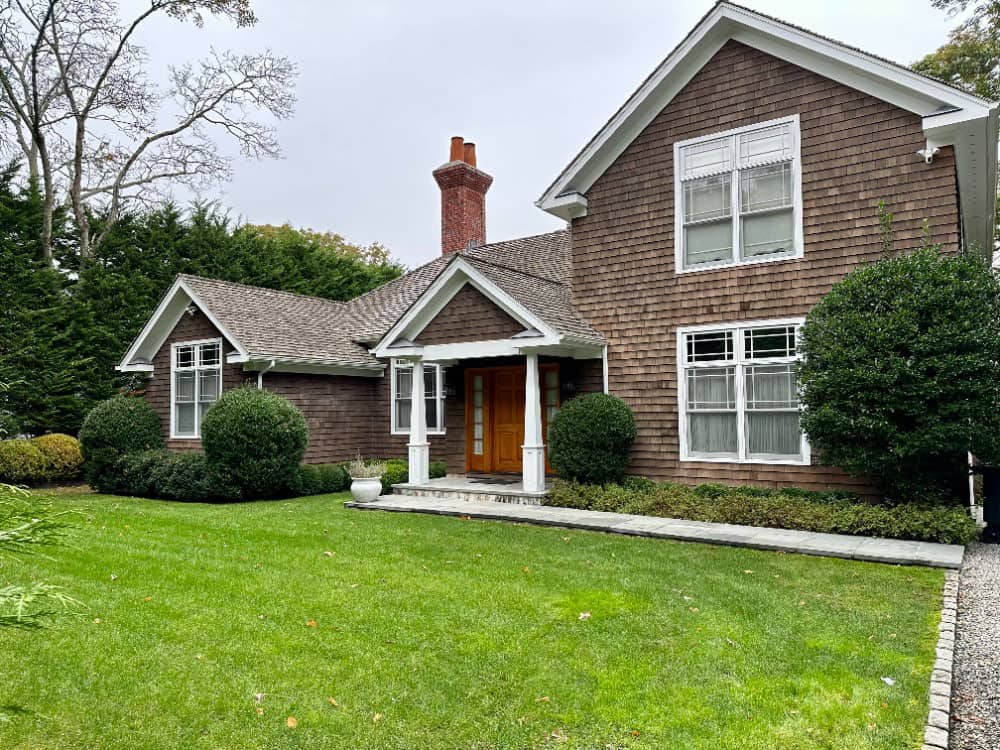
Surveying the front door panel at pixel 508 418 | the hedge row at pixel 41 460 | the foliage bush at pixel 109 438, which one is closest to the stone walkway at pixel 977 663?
the front door panel at pixel 508 418

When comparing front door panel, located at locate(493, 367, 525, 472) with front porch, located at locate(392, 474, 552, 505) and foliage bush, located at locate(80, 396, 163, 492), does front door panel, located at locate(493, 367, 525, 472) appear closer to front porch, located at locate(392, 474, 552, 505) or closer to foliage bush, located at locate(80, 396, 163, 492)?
front porch, located at locate(392, 474, 552, 505)

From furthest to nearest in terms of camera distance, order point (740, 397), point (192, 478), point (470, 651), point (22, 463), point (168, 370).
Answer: point (168, 370), point (22, 463), point (192, 478), point (740, 397), point (470, 651)

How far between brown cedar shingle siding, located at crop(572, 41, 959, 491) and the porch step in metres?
2.02

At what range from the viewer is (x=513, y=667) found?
4.58m

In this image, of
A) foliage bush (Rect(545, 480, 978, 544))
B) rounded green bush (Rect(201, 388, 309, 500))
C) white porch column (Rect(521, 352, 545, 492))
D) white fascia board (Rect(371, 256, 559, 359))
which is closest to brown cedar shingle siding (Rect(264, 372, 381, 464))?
rounded green bush (Rect(201, 388, 309, 500))

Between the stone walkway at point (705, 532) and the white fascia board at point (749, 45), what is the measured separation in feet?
18.8

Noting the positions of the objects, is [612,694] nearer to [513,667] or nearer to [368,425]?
[513,667]

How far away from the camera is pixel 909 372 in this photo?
27.4 ft

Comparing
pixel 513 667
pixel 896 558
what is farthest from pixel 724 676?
pixel 896 558

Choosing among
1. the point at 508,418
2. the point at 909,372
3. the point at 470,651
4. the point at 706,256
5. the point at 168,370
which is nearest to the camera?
the point at 470,651

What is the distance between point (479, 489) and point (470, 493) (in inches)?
7.7

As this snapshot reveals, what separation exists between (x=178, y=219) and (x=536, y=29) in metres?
12.9

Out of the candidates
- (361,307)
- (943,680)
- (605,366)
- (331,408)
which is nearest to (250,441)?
(331,408)

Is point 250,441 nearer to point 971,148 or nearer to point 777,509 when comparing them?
point 777,509
